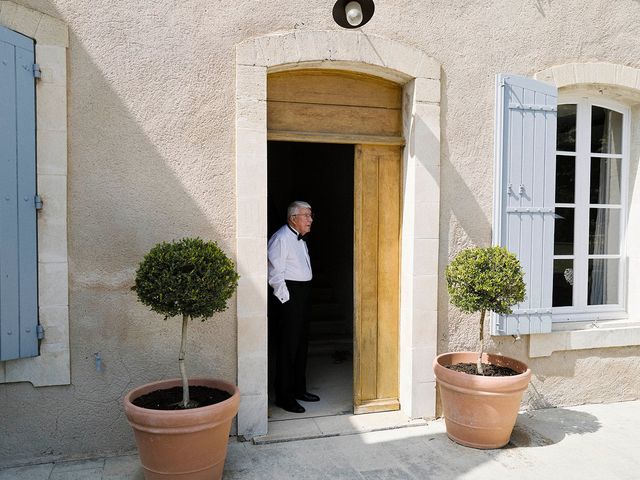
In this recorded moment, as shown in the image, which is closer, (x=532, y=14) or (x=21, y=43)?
(x=21, y=43)

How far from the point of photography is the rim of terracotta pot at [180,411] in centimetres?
304

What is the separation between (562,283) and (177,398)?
130 inches

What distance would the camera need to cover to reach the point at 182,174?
3703 millimetres

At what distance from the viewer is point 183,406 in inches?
126

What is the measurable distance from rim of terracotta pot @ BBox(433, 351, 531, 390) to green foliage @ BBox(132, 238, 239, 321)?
1.67 metres

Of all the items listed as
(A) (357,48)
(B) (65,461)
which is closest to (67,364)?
(B) (65,461)

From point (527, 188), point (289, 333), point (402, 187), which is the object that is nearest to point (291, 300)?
point (289, 333)

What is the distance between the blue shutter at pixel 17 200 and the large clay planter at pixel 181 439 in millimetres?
822

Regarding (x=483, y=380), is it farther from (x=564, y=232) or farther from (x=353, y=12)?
(x=353, y=12)

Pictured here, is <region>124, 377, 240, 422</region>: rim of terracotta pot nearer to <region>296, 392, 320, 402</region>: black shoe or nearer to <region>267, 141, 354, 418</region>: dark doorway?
<region>267, 141, 354, 418</region>: dark doorway

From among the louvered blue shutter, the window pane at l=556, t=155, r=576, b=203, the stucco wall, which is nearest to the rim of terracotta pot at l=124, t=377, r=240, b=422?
the stucco wall

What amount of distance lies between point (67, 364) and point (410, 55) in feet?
10.4

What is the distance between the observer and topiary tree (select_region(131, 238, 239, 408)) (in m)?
3.09

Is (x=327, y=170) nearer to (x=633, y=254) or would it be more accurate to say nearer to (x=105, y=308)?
(x=633, y=254)
